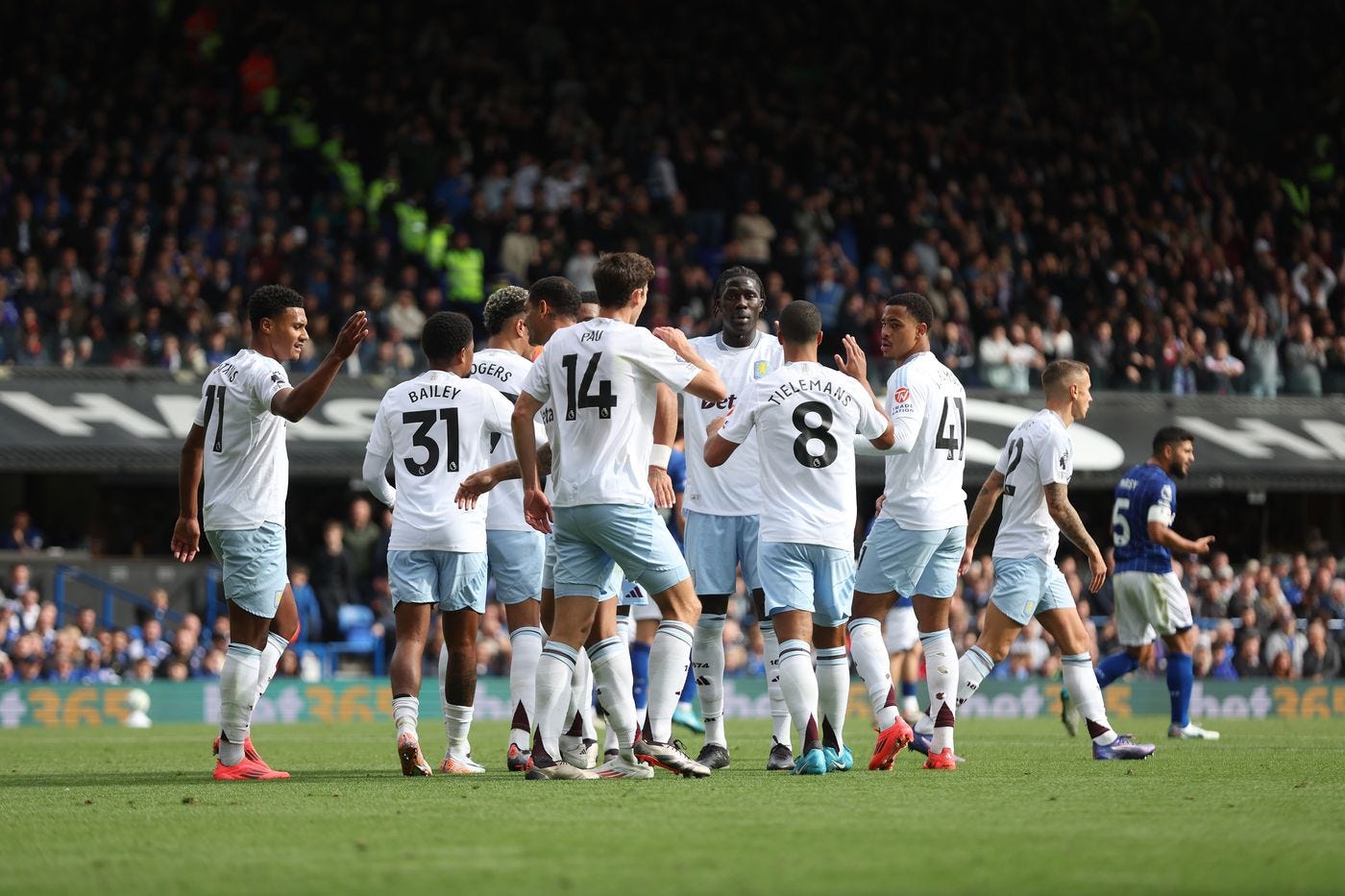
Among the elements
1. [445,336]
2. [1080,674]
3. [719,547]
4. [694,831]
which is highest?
[445,336]

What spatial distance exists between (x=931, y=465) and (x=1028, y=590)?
3.99 ft

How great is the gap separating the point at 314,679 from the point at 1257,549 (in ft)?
45.7

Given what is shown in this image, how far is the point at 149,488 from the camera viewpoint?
74.9 feet

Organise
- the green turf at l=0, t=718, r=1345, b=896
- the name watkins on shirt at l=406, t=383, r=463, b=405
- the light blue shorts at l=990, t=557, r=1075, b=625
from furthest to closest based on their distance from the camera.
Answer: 1. the light blue shorts at l=990, t=557, r=1075, b=625
2. the name watkins on shirt at l=406, t=383, r=463, b=405
3. the green turf at l=0, t=718, r=1345, b=896


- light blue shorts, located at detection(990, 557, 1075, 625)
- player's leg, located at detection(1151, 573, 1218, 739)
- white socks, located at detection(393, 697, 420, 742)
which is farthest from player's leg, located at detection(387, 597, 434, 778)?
player's leg, located at detection(1151, 573, 1218, 739)

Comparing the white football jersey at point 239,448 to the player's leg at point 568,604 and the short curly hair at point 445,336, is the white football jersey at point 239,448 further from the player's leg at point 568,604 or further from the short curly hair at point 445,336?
the player's leg at point 568,604

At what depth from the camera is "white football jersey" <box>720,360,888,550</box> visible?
9.15 metres

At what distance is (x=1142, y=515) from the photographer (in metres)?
13.4

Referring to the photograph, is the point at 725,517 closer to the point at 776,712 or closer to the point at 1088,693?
the point at 776,712

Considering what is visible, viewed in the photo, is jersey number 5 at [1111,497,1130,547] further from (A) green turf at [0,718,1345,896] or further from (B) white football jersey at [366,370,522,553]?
(B) white football jersey at [366,370,522,553]

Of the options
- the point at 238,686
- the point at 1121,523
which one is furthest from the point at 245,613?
the point at 1121,523

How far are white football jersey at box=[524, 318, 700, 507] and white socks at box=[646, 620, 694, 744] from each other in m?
0.68

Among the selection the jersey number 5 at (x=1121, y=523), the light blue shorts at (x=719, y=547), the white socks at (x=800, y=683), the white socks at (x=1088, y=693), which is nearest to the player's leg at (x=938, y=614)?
the white socks at (x=1088, y=693)

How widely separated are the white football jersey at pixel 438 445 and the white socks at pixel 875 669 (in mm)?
2046
